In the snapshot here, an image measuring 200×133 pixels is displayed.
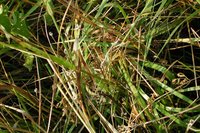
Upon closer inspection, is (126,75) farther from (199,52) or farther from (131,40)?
(199,52)

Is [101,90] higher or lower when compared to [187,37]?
lower

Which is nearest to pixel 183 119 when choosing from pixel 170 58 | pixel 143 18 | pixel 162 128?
pixel 162 128

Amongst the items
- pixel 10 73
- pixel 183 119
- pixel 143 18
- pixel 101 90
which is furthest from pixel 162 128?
pixel 10 73

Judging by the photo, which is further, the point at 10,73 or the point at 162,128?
the point at 10,73

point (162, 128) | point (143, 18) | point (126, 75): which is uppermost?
point (143, 18)

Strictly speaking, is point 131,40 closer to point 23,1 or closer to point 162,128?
point 162,128

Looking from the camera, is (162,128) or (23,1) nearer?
(162,128)
